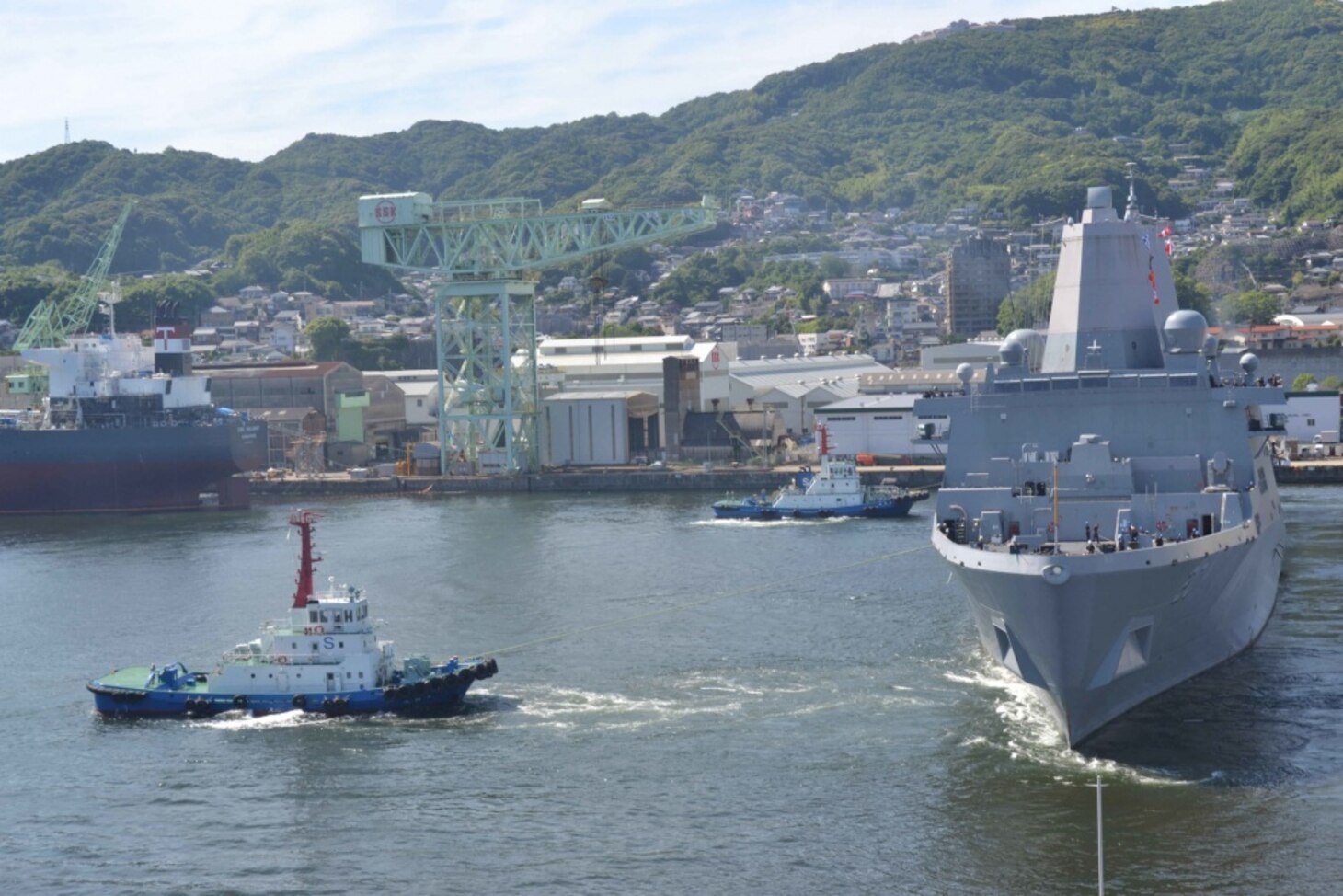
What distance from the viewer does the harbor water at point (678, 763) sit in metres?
20.7

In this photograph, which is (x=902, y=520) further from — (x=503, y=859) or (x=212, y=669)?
(x=503, y=859)

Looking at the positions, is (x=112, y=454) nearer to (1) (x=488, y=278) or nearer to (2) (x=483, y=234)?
(1) (x=488, y=278)

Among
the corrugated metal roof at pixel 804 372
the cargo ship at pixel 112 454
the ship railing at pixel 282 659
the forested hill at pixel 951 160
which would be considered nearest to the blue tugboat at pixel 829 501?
the cargo ship at pixel 112 454

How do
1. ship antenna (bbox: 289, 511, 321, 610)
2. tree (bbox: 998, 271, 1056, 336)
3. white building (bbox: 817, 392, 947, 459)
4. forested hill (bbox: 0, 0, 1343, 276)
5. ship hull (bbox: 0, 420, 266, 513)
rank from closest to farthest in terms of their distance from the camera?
ship antenna (bbox: 289, 511, 321, 610)
ship hull (bbox: 0, 420, 266, 513)
white building (bbox: 817, 392, 947, 459)
tree (bbox: 998, 271, 1056, 336)
forested hill (bbox: 0, 0, 1343, 276)

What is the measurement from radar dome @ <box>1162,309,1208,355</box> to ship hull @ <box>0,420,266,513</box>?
130ft

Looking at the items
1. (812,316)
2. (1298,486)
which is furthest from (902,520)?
(812,316)

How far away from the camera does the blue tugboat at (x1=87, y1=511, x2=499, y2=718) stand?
92.0 feet

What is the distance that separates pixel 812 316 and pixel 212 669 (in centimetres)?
9695

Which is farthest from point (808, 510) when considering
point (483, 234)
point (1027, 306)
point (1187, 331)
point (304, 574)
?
point (1027, 306)

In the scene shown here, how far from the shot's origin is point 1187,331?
3012cm

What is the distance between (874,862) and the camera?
2055cm

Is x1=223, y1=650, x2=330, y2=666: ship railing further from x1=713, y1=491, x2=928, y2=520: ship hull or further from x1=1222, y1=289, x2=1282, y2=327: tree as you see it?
x1=1222, y1=289, x2=1282, y2=327: tree

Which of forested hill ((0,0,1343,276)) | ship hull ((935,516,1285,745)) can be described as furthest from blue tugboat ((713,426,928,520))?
forested hill ((0,0,1343,276))

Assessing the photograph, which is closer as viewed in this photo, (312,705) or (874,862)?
(874,862)
